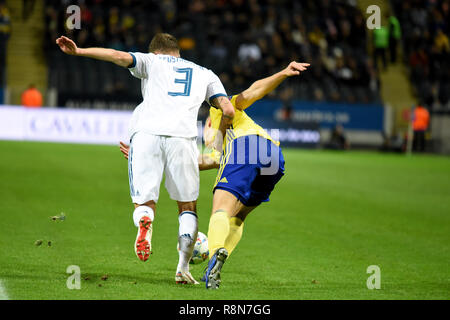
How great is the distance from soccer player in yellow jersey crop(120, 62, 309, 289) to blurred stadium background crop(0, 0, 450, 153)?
20279 mm

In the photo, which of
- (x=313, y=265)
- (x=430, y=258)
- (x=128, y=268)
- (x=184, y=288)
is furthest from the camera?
(x=430, y=258)

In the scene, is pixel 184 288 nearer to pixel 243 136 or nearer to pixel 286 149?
pixel 243 136

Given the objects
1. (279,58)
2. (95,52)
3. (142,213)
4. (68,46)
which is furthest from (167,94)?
(279,58)

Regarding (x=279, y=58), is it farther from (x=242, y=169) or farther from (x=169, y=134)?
(x=169, y=134)

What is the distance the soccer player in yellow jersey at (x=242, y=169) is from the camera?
6.29 metres

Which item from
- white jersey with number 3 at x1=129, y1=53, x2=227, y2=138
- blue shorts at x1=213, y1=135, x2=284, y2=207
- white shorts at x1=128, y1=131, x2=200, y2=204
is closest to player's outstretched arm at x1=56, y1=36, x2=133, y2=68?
white jersey with number 3 at x1=129, y1=53, x2=227, y2=138

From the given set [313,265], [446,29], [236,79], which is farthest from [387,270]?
[446,29]

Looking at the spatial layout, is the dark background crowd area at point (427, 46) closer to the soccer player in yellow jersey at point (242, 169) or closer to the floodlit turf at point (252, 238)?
the floodlit turf at point (252, 238)

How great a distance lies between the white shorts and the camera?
6168 mm

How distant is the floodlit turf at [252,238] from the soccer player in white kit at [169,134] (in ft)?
2.07

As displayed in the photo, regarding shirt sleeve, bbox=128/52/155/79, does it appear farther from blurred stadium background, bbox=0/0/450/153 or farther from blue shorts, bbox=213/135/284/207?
blurred stadium background, bbox=0/0/450/153

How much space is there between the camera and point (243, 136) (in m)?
6.44

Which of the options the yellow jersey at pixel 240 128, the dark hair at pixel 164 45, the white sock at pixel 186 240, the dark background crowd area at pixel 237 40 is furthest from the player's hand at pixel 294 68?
the dark background crowd area at pixel 237 40
